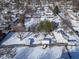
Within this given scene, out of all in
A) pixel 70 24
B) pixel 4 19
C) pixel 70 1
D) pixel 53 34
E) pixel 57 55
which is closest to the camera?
pixel 57 55

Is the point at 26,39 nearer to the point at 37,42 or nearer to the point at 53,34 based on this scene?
the point at 37,42

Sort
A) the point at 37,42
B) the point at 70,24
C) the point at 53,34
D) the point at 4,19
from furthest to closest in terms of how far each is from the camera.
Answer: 1. the point at 4,19
2. the point at 70,24
3. the point at 53,34
4. the point at 37,42

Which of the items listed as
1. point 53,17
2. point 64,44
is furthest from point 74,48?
point 53,17

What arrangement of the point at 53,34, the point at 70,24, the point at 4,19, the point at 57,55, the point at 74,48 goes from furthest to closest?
the point at 4,19
the point at 70,24
the point at 53,34
the point at 74,48
the point at 57,55

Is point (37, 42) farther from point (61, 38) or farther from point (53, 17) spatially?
point (53, 17)

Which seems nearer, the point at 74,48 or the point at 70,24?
the point at 74,48

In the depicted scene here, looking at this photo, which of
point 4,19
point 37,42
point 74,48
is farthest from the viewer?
point 4,19

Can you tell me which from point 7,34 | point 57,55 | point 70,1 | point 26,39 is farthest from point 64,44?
point 70,1

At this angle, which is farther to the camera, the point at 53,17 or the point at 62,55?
the point at 53,17
